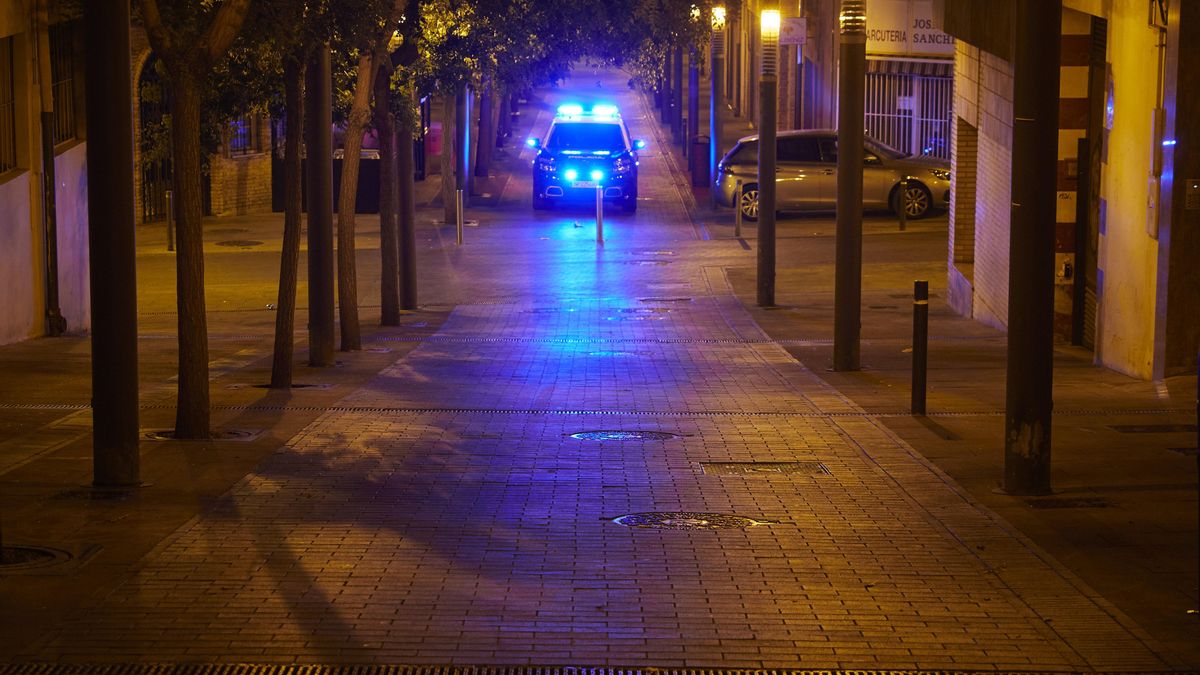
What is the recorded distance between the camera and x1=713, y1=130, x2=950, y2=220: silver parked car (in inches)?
1182

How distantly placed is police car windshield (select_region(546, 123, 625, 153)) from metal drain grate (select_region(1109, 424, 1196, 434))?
2229 centimetres

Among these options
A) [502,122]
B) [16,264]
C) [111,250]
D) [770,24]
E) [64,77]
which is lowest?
[16,264]

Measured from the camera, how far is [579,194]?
3322cm

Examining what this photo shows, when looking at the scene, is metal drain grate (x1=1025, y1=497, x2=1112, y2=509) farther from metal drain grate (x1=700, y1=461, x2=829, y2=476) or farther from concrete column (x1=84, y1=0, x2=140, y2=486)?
concrete column (x1=84, y1=0, x2=140, y2=486)

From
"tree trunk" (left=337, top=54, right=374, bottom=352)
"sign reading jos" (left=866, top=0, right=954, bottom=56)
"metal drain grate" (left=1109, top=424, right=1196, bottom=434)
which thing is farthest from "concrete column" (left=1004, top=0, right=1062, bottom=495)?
"sign reading jos" (left=866, top=0, right=954, bottom=56)

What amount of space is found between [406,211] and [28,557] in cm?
1290

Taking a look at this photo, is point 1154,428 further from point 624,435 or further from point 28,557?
point 28,557

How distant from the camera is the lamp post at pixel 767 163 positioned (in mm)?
19859

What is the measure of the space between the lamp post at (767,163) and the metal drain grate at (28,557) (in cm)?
1351

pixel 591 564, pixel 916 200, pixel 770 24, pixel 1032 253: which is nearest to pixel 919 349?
pixel 1032 253

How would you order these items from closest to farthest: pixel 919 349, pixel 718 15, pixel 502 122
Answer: pixel 919 349
pixel 718 15
pixel 502 122

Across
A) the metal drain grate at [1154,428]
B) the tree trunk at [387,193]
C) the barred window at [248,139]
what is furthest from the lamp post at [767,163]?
the barred window at [248,139]

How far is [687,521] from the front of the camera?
816cm

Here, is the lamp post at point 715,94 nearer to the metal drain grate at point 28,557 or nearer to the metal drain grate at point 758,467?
the metal drain grate at point 758,467
